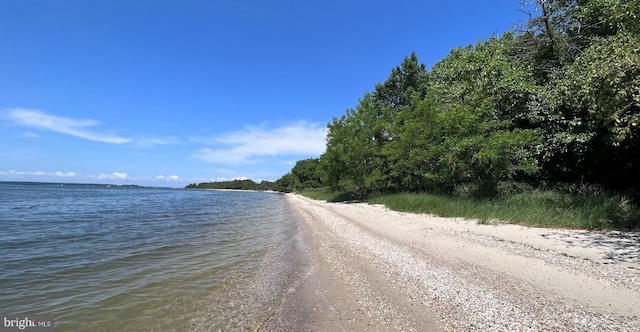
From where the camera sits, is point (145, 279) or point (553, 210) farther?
point (553, 210)

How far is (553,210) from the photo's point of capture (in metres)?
12.5

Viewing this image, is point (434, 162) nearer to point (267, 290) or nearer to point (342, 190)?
point (267, 290)

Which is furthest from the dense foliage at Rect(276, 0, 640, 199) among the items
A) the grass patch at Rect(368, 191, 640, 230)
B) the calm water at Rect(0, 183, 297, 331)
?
the calm water at Rect(0, 183, 297, 331)

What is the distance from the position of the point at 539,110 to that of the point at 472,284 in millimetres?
14234

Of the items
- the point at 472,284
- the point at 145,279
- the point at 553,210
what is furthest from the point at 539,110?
the point at 145,279

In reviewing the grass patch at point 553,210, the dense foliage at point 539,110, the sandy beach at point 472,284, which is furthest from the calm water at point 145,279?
the dense foliage at point 539,110

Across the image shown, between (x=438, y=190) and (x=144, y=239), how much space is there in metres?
18.9

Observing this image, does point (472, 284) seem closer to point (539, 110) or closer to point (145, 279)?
point (145, 279)

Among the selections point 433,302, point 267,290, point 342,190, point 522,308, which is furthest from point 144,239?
point 342,190

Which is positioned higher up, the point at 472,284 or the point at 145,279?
the point at 472,284

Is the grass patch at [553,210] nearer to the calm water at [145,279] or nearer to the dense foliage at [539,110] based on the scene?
the dense foliage at [539,110]

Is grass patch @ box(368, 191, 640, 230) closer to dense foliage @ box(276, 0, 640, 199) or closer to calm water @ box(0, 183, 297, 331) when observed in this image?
dense foliage @ box(276, 0, 640, 199)

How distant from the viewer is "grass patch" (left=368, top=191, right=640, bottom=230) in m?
11.2

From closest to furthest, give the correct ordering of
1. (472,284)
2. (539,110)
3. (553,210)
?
(472,284), (553,210), (539,110)
